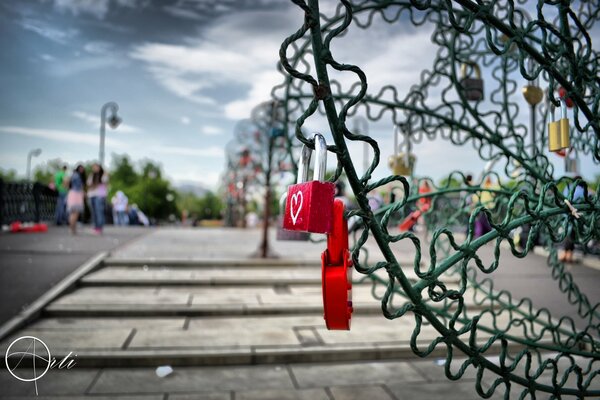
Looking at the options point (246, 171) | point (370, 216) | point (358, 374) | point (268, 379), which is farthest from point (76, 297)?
point (246, 171)

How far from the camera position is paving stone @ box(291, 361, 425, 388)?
396 cm

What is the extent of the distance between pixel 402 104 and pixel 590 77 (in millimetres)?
1788

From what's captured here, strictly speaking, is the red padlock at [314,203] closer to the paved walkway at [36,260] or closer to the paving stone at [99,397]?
the paving stone at [99,397]

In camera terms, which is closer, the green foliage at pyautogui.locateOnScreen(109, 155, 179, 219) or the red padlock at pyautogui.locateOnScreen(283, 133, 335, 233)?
the red padlock at pyautogui.locateOnScreen(283, 133, 335, 233)

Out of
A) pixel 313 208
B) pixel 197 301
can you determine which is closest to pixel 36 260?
pixel 197 301

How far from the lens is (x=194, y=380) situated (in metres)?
3.92

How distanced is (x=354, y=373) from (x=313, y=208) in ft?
11.1

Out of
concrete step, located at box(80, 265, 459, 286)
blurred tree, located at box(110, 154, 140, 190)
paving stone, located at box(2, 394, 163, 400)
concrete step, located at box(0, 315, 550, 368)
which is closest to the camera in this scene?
paving stone, located at box(2, 394, 163, 400)

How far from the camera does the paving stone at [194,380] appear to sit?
3.73 metres

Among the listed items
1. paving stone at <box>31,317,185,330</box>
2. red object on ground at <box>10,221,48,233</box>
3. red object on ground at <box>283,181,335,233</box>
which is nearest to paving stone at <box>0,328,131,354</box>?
paving stone at <box>31,317,185,330</box>

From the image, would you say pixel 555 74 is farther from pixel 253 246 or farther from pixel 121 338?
pixel 253 246

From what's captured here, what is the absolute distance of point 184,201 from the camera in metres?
95.2

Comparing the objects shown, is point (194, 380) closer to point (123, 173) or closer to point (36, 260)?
point (36, 260)

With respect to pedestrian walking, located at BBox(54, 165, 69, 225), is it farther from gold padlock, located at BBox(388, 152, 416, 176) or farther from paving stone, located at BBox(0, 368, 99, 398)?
gold padlock, located at BBox(388, 152, 416, 176)
